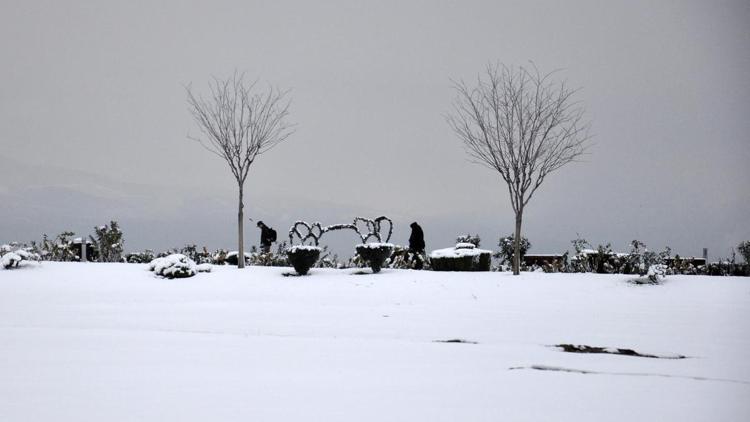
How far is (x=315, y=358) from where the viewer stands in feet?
19.9

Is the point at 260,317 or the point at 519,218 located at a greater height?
the point at 519,218

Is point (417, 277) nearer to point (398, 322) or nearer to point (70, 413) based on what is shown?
point (398, 322)

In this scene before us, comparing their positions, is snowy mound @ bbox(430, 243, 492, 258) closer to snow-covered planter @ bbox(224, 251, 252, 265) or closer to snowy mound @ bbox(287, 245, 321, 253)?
snowy mound @ bbox(287, 245, 321, 253)

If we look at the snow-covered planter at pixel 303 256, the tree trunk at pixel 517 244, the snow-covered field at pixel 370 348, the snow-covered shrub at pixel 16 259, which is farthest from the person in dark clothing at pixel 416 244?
the snow-covered shrub at pixel 16 259

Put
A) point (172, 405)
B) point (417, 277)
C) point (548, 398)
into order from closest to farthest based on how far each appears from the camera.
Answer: point (172, 405) < point (548, 398) < point (417, 277)

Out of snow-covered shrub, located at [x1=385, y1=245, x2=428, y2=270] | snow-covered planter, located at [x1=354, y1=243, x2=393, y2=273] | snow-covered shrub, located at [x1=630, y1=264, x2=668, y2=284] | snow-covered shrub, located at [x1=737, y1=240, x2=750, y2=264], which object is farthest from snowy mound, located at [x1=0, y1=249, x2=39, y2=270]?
snow-covered shrub, located at [x1=737, y1=240, x2=750, y2=264]

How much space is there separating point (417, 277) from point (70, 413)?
372 inches

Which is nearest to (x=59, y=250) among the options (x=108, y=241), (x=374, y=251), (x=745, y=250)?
(x=108, y=241)

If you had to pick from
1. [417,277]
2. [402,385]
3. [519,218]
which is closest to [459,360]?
[402,385]

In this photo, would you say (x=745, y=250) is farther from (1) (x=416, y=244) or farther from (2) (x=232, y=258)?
(2) (x=232, y=258)

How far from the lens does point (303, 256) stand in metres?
13.7

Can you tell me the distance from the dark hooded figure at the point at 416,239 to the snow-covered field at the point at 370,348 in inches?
150

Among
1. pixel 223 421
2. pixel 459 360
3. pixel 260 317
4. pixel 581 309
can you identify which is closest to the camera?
pixel 223 421

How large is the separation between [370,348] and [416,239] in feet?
34.2
